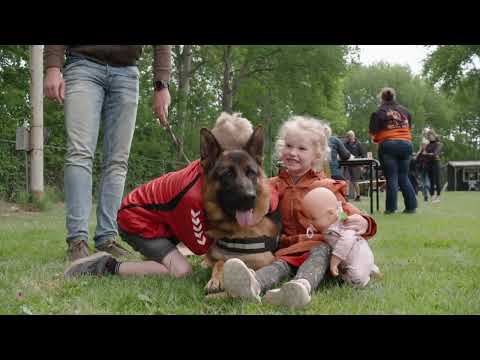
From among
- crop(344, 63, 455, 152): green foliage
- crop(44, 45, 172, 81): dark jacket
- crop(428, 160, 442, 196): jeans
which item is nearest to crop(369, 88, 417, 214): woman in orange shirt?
crop(44, 45, 172, 81): dark jacket

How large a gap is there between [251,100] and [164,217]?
96.1 feet

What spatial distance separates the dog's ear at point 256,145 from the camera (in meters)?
3.57

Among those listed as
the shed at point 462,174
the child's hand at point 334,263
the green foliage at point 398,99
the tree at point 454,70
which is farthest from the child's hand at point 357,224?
the green foliage at point 398,99

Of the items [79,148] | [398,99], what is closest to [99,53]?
[79,148]

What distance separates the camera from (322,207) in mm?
3580

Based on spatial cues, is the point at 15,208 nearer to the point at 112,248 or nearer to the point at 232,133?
the point at 112,248

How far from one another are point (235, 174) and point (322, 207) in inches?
25.9

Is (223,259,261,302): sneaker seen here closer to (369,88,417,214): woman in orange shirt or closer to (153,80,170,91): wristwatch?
(153,80,170,91): wristwatch

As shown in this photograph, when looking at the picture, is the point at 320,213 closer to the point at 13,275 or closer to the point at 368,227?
the point at 368,227

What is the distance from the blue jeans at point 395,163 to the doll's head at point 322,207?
5944 millimetres

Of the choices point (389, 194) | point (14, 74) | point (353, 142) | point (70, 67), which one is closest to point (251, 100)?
point (353, 142)

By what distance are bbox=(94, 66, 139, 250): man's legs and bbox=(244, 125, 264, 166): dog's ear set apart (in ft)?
5.22

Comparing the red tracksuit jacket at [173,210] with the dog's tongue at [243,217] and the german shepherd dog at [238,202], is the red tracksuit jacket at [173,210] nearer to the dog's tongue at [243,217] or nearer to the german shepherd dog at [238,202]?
the german shepherd dog at [238,202]
